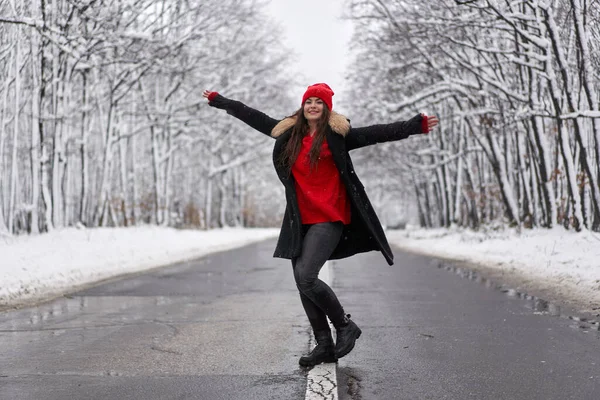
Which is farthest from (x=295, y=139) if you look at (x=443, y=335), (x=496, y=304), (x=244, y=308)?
(x=496, y=304)

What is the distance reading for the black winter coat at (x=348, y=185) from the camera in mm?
4430

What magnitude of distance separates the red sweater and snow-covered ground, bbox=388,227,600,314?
393 centimetres

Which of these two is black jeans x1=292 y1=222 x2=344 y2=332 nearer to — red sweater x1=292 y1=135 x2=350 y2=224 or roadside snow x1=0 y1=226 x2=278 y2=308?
red sweater x1=292 y1=135 x2=350 y2=224

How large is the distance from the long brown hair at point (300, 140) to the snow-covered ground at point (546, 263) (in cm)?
416

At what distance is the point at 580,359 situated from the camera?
4.65m

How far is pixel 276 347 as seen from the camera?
5.21m

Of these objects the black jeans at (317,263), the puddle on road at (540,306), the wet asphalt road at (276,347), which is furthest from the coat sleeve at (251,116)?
the puddle on road at (540,306)

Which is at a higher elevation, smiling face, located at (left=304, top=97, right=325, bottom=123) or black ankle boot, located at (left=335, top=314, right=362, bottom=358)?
smiling face, located at (left=304, top=97, right=325, bottom=123)

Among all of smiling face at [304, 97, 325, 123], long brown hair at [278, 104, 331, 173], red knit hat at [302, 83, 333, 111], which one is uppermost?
red knit hat at [302, 83, 333, 111]

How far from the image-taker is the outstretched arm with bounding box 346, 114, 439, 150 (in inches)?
171

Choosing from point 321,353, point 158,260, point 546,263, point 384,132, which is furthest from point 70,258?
point 384,132

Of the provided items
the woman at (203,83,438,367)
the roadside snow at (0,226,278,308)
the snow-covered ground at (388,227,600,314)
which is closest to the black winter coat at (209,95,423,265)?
the woman at (203,83,438,367)

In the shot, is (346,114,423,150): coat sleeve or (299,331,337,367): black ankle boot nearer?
(346,114,423,150): coat sleeve

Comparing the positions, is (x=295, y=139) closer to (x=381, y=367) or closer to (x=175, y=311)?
(x=381, y=367)
